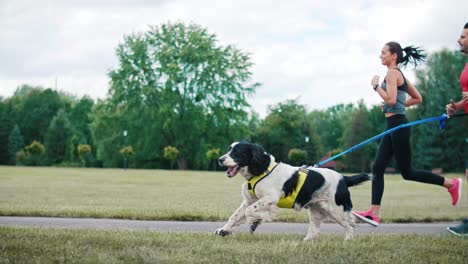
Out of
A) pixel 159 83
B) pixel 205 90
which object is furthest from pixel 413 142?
pixel 159 83

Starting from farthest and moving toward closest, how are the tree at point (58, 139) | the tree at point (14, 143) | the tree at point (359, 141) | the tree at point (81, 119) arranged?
the tree at point (81, 119) → the tree at point (58, 139) → the tree at point (359, 141) → the tree at point (14, 143)

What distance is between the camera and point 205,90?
56.8 m

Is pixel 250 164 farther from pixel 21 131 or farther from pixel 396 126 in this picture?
pixel 21 131

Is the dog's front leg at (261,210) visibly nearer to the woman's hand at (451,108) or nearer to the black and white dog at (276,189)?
the black and white dog at (276,189)

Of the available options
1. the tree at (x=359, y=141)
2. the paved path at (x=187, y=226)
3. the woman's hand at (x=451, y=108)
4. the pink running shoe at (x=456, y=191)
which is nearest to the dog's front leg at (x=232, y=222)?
the paved path at (x=187, y=226)

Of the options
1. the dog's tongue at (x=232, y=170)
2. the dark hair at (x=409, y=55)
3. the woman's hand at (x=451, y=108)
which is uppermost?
the dark hair at (x=409, y=55)

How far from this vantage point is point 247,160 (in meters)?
6.72

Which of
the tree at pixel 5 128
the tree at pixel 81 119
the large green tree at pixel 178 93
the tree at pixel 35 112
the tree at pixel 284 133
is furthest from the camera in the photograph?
the tree at pixel 35 112

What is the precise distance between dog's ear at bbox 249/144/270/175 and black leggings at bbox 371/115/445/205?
79.1 inches

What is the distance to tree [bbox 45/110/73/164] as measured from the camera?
78250 mm

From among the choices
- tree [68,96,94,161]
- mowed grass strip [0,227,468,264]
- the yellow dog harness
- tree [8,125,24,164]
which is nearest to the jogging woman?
the yellow dog harness

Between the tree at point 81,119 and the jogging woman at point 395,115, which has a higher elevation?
the tree at point 81,119

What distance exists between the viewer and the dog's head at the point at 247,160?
6.67 meters

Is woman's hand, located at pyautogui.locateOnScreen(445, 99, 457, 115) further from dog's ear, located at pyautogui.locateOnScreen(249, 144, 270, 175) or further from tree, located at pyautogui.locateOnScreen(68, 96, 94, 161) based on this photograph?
tree, located at pyautogui.locateOnScreen(68, 96, 94, 161)
